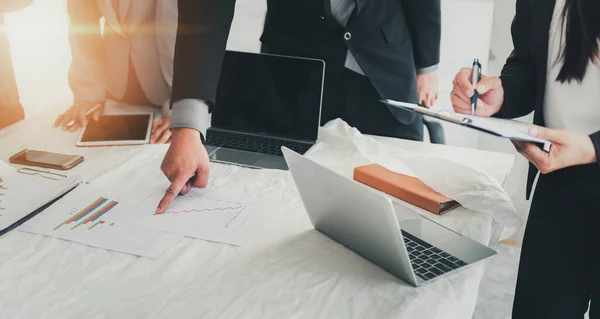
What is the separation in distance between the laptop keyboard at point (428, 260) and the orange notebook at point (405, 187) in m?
0.15

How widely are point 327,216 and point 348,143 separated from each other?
48 cm

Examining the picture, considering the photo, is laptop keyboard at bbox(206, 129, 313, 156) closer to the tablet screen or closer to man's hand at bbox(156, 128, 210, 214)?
the tablet screen

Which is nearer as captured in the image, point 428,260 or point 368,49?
point 428,260

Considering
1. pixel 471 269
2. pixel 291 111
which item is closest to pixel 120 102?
pixel 291 111

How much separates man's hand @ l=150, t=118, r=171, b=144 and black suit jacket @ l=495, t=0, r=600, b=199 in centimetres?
81

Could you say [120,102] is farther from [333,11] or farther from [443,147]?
[443,147]

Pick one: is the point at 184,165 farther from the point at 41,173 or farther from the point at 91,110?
the point at 91,110

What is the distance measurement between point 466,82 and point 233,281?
0.61 meters

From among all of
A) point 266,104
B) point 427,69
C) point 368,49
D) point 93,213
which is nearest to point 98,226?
point 93,213

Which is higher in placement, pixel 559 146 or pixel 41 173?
pixel 559 146

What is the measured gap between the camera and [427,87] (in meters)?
1.79

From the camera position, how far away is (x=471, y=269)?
3.06 ft

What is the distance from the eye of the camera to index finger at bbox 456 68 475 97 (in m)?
1.15

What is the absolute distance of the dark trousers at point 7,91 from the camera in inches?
67.4
